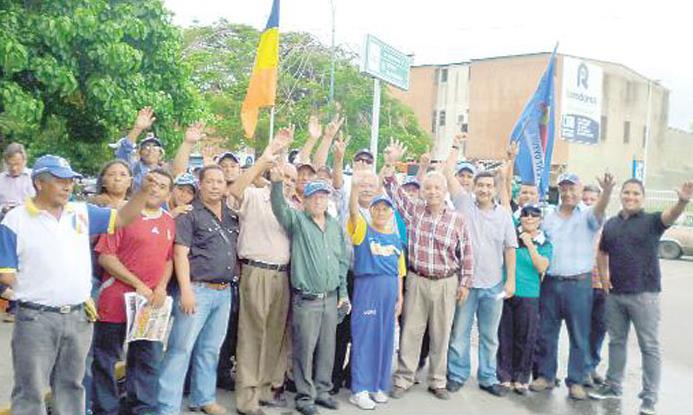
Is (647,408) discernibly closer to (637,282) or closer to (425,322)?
(637,282)

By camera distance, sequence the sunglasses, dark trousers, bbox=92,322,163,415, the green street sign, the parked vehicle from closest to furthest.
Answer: dark trousers, bbox=92,322,163,415
the sunglasses
the green street sign
the parked vehicle

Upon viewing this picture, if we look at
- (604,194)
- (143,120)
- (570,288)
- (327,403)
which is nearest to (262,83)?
(143,120)

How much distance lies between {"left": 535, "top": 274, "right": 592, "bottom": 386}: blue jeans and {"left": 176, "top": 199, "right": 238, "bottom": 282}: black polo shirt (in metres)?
3.14

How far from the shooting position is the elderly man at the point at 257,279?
5305 mm

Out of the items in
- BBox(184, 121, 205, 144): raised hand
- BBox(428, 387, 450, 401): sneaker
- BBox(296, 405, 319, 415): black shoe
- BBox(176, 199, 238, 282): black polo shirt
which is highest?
BBox(184, 121, 205, 144): raised hand

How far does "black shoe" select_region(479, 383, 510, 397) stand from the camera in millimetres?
6332

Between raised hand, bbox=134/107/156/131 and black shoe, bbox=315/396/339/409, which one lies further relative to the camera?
raised hand, bbox=134/107/156/131

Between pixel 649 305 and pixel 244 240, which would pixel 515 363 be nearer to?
pixel 649 305

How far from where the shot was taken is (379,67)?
880 cm

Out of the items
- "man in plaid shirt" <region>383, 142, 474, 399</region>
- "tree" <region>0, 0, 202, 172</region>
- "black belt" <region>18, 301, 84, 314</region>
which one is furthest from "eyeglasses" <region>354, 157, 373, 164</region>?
"tree" <region>0, 0, 202, 172</region>

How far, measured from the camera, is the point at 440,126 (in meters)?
44.8

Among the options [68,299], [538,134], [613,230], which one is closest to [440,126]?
[538,134]

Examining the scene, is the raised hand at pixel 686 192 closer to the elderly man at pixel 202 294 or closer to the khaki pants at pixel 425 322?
the khaki pants at pixel 425 322

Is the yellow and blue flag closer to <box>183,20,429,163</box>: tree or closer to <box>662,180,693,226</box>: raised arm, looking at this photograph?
<box>662,180,693,226</box>: raised arm
